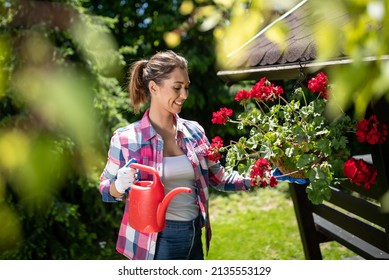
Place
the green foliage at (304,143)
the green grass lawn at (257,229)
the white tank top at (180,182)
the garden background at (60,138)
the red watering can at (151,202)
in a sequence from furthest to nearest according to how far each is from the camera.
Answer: the green grass lawn at (257,229) < the garden background at (60,138) < the white tank top at (180,182) < the red watering can at (151,202) < the green foliage at (304,143)

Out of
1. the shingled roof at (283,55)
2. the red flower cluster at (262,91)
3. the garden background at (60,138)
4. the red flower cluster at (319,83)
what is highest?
the shingled roof at (283,55)

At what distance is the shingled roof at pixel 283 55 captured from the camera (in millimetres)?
1840

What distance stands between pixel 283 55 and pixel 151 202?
78cm

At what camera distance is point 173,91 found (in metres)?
2.20

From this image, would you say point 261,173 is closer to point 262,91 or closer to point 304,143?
point 304,143

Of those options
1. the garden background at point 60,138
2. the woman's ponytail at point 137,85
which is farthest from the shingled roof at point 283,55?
the garden background at point 60,138

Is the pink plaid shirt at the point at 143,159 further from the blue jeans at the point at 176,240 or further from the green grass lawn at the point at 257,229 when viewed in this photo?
the green grass lawn at the point at 257,229

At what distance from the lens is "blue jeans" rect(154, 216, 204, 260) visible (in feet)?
7.02

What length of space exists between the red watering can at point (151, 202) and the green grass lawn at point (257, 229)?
2.74 m

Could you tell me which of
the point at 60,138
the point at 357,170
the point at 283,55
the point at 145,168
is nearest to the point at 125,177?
the point at 145,168
